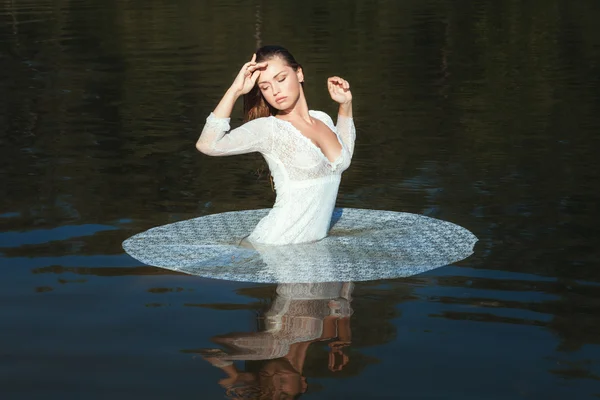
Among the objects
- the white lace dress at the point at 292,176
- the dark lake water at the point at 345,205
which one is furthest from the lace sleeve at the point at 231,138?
the dark lake water at the point at 345,205

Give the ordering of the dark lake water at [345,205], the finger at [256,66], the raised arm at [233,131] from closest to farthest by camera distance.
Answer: the dark lake water at [345,205] → the raised arm at [233,131] → the finger at [256,66]

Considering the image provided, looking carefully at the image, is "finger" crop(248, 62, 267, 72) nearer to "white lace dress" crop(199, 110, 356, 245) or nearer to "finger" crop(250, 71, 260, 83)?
"finger" crop(250, 71, 260, 83)

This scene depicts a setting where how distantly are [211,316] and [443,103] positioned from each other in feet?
33.0

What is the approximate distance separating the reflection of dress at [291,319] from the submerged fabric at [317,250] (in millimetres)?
92

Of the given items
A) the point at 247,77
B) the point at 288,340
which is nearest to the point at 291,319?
the point at 288,340

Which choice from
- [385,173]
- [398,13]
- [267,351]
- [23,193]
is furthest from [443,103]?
[398,13]

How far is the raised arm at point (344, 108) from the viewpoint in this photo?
7.58m

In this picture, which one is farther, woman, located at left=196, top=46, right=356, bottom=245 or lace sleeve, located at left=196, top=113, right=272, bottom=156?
woman, located at left=196, top=46, right=356, bottom=245

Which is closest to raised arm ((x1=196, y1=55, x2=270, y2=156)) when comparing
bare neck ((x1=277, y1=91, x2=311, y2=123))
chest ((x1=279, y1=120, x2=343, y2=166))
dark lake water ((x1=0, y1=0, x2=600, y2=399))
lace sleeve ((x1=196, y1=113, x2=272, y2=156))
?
lace sleeve ((x1=196, y1=113, x2=272, y2=156))

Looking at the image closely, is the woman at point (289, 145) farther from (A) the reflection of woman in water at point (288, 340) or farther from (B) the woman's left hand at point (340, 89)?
(A) the reflection of woman in water at point (288, 340)

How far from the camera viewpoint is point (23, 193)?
10008 millimetres

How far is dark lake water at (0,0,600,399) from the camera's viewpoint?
529 cm

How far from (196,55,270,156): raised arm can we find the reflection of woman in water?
955 millimetres

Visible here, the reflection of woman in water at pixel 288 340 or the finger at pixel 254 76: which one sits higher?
the finger at pixel 254 76
